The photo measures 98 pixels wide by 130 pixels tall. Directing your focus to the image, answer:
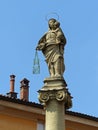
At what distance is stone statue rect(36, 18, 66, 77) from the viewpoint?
17091 mm

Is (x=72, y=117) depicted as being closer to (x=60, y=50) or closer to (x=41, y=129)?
(x=41, y=129)

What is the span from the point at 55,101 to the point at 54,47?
1.74 m

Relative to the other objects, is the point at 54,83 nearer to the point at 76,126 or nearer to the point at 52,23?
the point at 52,23

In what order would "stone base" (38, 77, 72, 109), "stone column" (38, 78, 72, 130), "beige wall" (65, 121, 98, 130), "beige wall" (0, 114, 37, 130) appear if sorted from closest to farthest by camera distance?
"stone column" (38, 78, 72, 130), "stone base" (38, 77, 72, 109), "beige wall" (0, 114, 37, 130), "beige wall" (65, 121, 98, 130)

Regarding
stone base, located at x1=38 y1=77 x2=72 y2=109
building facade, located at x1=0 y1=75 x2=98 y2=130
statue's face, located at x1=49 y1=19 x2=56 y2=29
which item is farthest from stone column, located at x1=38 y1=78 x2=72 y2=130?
building facade, located at x1=0 y1=75 x2=98 y2=130

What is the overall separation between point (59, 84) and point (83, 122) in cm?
1767

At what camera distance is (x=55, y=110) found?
16.5 meters

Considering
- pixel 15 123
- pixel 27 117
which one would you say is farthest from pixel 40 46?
pixel 27 117

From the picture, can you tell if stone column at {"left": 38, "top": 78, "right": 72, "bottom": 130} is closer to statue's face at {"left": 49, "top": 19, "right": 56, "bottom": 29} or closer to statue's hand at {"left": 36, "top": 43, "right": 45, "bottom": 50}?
statue's hand at {"left": 36, "top": 43, "right": 45, "bottom": 50}

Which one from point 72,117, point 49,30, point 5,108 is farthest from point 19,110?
point 49,30

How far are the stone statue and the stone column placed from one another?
1.11ft

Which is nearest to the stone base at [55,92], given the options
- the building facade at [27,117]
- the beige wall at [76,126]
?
the building facade at [27,117]

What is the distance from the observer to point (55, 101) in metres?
16.6

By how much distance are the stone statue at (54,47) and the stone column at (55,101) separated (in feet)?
1.11
